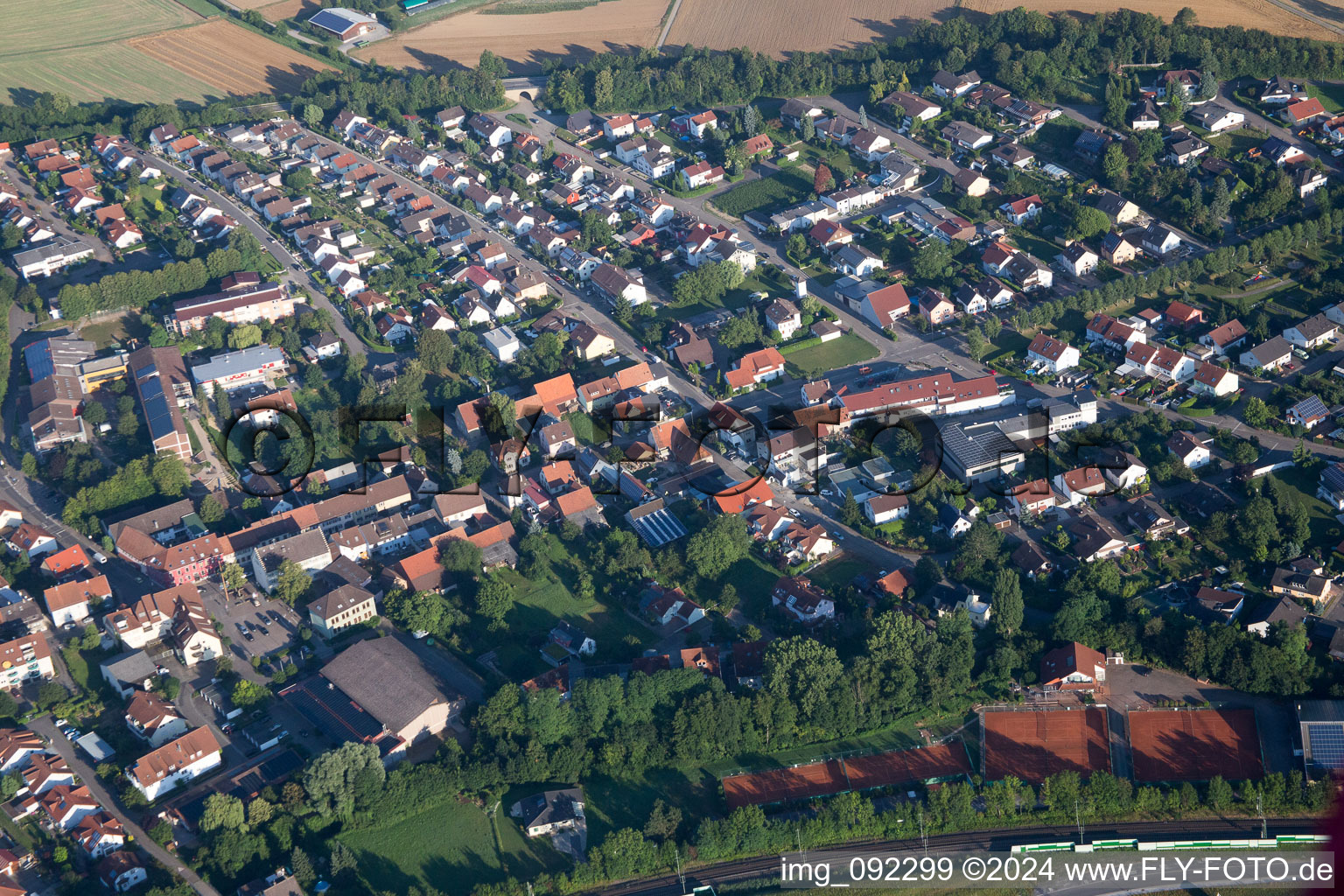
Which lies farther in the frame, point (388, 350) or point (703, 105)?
point (703, 105)

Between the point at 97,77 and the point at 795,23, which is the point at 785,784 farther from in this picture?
the point at 97,77

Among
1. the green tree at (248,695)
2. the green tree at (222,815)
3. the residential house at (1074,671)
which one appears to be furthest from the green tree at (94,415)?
the residential house at (1074,671)

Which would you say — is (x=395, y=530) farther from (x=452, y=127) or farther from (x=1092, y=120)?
(x=1092, y=120)

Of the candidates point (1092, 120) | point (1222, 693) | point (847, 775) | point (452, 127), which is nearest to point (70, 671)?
point (847, 775)

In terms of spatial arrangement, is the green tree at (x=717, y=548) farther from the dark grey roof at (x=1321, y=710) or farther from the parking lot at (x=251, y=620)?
the dark grey roof at (x=1321, y=710)

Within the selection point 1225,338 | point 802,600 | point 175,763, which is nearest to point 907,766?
point 802,600
